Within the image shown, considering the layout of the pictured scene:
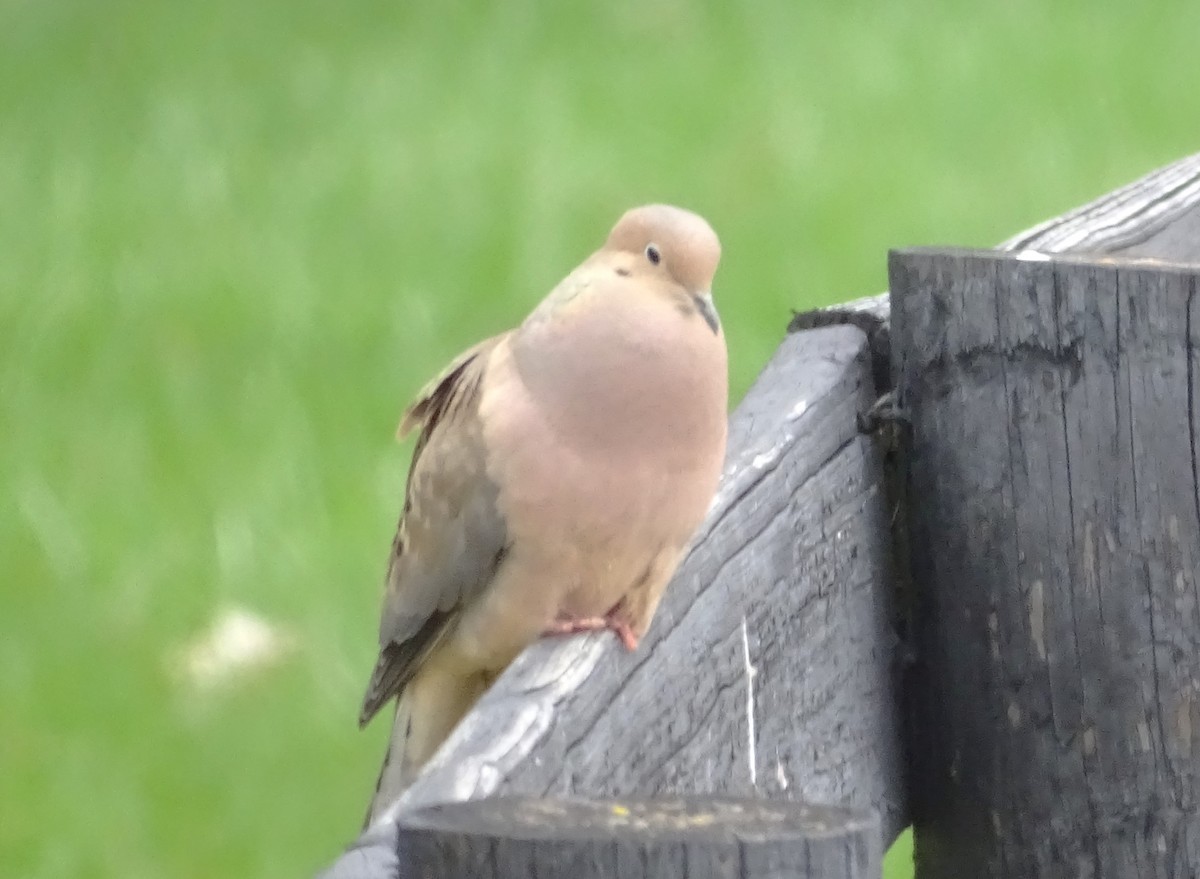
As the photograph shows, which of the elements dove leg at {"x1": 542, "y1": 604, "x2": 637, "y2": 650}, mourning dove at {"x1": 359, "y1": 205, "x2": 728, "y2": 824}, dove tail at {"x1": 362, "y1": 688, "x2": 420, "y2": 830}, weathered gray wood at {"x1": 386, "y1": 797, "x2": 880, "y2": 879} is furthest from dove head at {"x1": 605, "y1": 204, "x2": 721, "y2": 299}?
weathered gray wood at {"x1": 386, "y1": 797, "x2": 880, "y2": 879}

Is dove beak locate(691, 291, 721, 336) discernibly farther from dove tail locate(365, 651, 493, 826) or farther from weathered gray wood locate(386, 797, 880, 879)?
weathered gray wood locate(386, 797, 880, 879)

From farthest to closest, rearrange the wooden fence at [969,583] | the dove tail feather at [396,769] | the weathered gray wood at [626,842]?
the dove tail feather at [396,769] < the wooden fence at [969,583] < the weathered gray wood at [626,842]

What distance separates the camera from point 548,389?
1631 millimetres

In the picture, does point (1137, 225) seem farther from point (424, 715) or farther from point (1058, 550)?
point (424, 715)

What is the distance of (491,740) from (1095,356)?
2.34 ft

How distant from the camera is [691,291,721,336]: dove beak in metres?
1.68

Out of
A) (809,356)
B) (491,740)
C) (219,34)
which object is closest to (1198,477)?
(809,356)

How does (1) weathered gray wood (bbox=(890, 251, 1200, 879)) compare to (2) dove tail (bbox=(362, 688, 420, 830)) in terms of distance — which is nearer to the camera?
(1) weathered gray wood (bbox=(890, 251, 1200, 879))

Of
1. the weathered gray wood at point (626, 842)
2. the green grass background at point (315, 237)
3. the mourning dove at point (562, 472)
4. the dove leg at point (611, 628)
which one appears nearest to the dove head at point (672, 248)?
the mourning dove at point (562, 472)

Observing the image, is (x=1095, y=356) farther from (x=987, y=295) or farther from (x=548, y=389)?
(x=548, y=389)

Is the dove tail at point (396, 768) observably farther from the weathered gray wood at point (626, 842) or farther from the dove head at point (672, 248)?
the weathered gray wood at point (626, 842)

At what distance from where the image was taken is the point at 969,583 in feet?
5.46

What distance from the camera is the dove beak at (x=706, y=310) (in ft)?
5.50

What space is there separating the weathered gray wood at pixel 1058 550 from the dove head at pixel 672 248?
0.18 meters
